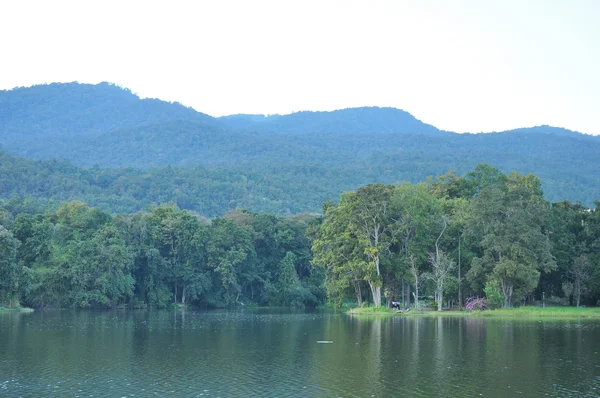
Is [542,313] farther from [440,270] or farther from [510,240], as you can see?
[440,270]

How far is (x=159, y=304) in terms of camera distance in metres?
96.2

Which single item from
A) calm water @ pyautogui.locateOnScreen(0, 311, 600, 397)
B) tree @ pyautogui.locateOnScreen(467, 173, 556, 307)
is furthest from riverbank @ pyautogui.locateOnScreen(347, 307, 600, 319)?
calm water @ pyautogui.locateOnScreen(0, 311, 600, 397)

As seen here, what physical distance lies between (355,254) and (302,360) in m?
40.3

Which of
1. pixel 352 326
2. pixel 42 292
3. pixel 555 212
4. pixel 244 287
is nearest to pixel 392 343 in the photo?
pixel 352 326

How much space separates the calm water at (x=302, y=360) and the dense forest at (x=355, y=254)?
15.8 m

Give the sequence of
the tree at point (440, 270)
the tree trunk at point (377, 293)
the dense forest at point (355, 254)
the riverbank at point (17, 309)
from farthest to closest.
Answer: the riverbank at point (17, 309), the tree trunk at point (377, 293), the tree at point (440, 270), the dense forest at point (355, 254)

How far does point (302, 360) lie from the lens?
37.6 metres

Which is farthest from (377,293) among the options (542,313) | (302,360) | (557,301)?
(302,360)

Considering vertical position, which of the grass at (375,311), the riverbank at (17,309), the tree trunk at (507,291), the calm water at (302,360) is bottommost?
the calm water at (302,360)

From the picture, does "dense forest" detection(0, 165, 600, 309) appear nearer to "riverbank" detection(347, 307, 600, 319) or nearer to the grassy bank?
the grassy bank

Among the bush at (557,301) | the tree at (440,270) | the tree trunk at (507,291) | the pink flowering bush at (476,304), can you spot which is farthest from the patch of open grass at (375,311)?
the bush at (557,301)

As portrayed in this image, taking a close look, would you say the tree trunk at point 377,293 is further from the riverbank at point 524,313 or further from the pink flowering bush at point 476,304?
the pink flowering bush at point 476,304

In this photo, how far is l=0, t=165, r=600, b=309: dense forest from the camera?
236 ft

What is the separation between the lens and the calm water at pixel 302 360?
95.5ft
